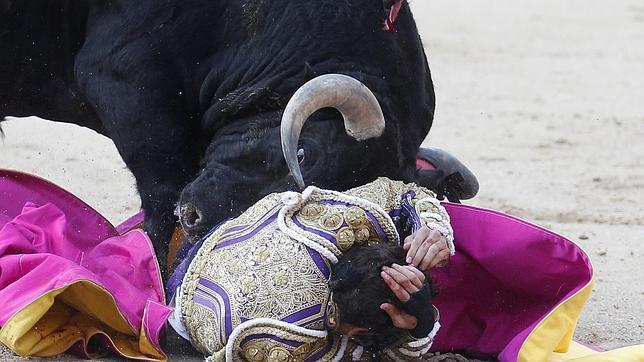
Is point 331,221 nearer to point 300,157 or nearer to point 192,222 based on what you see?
point 300,157

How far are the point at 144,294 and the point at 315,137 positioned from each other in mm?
528

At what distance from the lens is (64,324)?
279 centimetres

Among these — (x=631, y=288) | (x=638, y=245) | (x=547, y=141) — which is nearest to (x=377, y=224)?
(x=631, y=288)

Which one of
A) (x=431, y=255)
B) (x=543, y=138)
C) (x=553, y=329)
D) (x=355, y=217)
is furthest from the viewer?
(x=543, y=138)

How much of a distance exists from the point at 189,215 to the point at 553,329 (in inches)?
33.7

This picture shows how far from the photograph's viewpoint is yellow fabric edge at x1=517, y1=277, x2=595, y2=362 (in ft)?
9.26

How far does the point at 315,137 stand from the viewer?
9.50 feet

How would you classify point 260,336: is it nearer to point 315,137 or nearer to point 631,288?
point 315,137

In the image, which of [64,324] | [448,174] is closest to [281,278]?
[64,324]

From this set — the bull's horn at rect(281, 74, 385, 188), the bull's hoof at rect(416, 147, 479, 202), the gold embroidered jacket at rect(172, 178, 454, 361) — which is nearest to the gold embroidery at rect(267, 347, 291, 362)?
the gold embroidered jacket at rect(172, 178, 454, 361)

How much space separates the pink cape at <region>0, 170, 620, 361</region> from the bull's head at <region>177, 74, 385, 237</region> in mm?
216

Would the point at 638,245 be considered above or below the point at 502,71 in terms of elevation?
above

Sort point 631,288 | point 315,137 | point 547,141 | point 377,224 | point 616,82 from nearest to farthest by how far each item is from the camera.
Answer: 1. point 377,224
2. point 315,137
3. point 631,288
4. point 547,141
5. point 616,82

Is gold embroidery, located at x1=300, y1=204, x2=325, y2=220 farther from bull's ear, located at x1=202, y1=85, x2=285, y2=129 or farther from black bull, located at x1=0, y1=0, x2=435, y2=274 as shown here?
bull's ear, located at x1=202, y1=85, x2=285, y2=129
